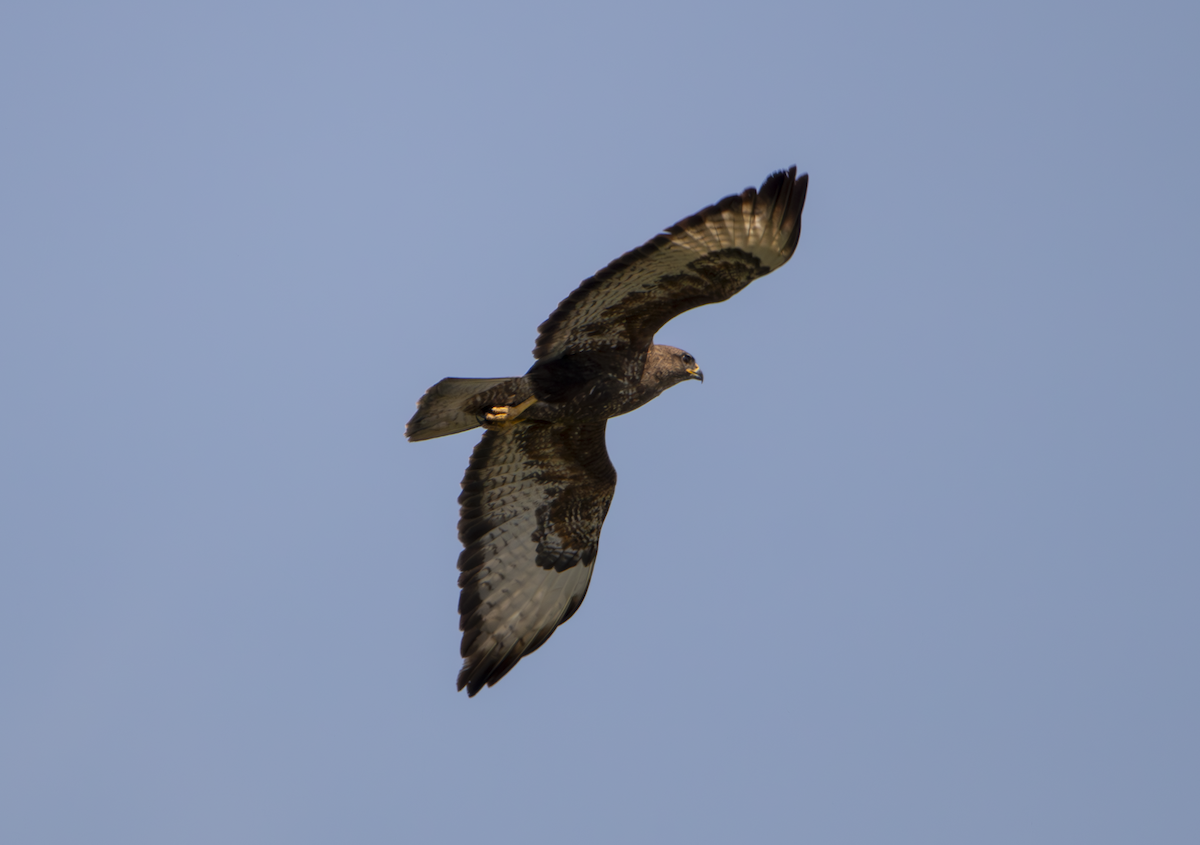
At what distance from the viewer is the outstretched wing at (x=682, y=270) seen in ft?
26.8

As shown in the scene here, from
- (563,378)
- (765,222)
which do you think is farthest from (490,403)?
(765,222)

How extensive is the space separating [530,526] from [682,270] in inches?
109

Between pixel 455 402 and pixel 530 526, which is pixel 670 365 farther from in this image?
pixel 530 526

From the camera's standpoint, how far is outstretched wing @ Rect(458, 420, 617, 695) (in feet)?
32.0

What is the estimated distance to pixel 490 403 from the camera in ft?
29.9

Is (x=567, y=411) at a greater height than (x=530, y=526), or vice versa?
(x=567, y=411)

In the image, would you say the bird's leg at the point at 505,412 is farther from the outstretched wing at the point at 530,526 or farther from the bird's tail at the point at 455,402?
the outstretched wing at the point at 530,526

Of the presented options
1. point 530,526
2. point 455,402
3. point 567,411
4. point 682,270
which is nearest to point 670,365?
point 567,411

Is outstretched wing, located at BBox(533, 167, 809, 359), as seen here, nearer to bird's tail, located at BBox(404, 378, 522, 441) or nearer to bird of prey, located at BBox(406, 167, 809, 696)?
bird of prey, located at BBox(406, 167, 809, 696)

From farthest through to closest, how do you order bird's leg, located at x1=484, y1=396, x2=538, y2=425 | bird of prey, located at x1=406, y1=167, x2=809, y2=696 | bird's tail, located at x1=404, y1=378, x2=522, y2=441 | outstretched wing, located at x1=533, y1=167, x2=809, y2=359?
1. bird's leg, located at x1=484, y1=396, x2=538, y2=425
2. bird's tail, located at x1=404, y1=378, x2=522, y2=441
3. bird of prey, located at x1=406, y1=167, x2=809, y2=696
4. outstretched wing, located at x1=533, y1=167, x2=809, y2=359

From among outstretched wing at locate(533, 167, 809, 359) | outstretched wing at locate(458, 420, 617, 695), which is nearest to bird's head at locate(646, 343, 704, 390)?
outstretched wing at locate(533, 167, 809, 359)

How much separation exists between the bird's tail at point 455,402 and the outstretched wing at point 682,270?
1.34 feet

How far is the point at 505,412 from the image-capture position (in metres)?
9.10

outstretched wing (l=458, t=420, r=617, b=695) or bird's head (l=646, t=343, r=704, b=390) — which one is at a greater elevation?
bird's head (l=646, t=343, r=704, b=390)
